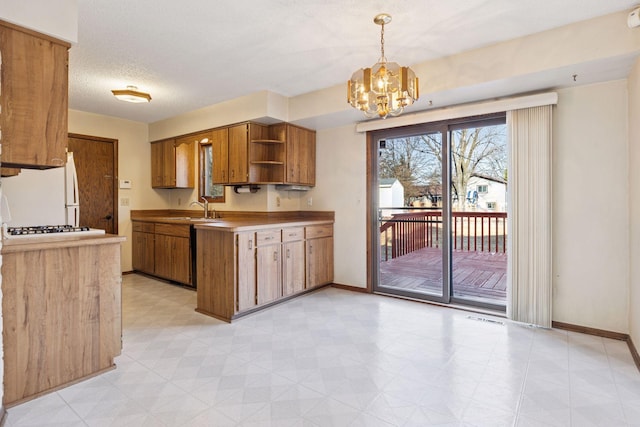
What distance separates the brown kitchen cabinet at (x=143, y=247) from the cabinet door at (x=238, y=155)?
5.23ft

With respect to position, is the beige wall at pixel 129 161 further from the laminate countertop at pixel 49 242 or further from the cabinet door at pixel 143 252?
the laminate countertop at pixel 49 242

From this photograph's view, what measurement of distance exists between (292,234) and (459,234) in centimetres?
303

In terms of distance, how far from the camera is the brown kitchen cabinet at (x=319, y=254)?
13.3ft

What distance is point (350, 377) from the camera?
2.08 metres

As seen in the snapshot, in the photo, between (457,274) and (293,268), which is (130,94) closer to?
(293,268)

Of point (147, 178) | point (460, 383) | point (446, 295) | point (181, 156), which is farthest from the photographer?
point (147, 178)

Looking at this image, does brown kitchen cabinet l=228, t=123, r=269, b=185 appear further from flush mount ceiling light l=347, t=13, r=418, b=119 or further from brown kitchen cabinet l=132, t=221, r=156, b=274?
flush mount ceiling light l=347, t=13, r=418, b=119

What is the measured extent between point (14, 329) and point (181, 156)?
3694mm

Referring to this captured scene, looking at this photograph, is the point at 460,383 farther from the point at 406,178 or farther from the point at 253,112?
the point at 253,112

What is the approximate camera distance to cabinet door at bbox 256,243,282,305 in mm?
3377

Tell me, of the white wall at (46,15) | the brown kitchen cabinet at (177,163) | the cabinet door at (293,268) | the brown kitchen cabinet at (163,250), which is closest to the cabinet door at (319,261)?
the cabinet door at (293,268)

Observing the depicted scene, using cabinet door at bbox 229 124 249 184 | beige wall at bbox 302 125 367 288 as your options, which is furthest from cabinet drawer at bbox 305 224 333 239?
cabinet door at bbox 229 124 249 184

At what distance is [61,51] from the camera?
2.03 metres

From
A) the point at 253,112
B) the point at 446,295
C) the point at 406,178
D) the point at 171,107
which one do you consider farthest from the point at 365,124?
the point at 171,107
